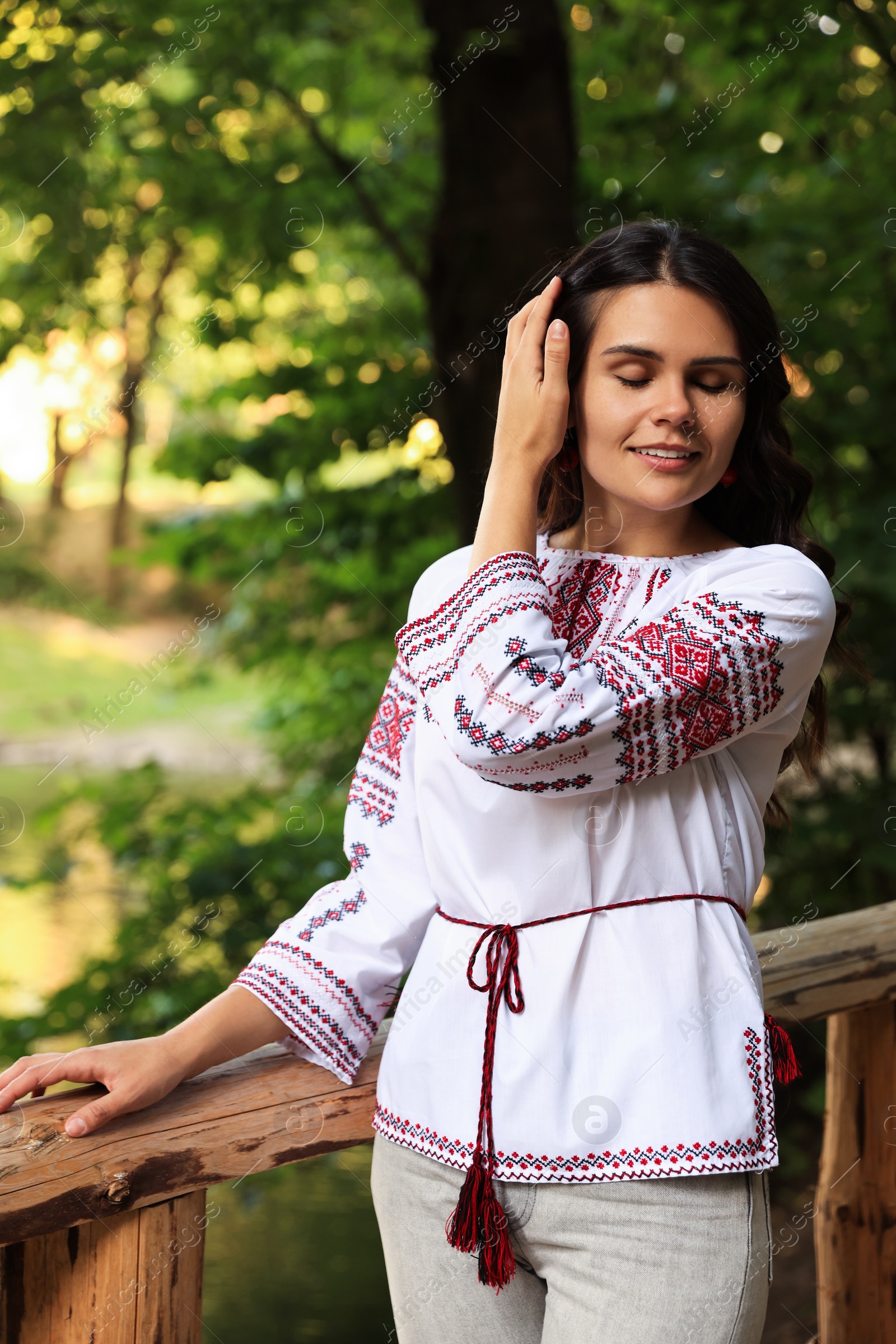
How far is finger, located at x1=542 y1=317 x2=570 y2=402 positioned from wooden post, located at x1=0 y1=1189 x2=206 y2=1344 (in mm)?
895

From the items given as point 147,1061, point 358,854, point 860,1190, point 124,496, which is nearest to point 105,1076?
point 147,1061

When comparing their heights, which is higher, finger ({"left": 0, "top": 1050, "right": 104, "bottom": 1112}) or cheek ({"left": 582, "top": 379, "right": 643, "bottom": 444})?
cheek ({"left": 582, "top": 379, "right": 643, "bottom": 444})

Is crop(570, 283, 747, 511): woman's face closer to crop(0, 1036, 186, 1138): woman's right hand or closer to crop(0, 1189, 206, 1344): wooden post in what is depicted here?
crop(0, 1036, 186, 1138): woman's right hand

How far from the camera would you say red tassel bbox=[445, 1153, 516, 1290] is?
1.09m

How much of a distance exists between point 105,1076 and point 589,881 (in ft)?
1.68

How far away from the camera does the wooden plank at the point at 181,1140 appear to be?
3.53ft

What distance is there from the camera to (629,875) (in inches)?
44.1

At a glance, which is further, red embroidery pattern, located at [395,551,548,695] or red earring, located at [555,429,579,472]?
red earring, located at [555,429,579,472]

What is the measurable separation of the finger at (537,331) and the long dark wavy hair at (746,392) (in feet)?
0.17

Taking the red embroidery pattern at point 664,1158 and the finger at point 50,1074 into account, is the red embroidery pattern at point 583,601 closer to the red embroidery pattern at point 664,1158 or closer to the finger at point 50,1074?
the red embroidery pattern at point 664,1158

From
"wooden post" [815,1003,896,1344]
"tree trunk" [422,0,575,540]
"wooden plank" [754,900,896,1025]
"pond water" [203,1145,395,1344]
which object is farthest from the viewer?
"pond water" [203,1145,395,1344]

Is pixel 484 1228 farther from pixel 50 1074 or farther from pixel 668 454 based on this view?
pixel 668 454

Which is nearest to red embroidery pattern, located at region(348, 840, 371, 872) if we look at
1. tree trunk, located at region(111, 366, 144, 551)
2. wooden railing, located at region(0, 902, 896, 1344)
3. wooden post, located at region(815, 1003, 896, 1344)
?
wooden railing, located at region(0, 902, 896, 1344)

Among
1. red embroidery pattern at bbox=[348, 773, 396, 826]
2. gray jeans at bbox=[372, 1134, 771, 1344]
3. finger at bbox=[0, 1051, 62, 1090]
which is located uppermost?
red embroidery pattern at bbox=[348, 773, 396, 826]
